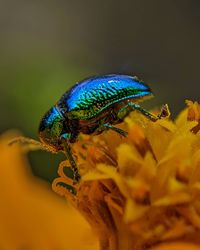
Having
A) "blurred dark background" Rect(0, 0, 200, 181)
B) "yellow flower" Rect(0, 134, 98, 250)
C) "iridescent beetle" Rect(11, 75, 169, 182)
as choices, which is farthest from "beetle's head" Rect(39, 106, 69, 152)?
"blurred dark background" Rect(0, 0, 200, 181)

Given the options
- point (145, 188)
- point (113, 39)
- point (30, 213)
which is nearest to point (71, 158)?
point (145, 188)

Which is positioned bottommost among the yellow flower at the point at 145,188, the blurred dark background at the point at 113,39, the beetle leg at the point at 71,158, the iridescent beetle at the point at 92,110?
the blurred dark background at the point at 113,39

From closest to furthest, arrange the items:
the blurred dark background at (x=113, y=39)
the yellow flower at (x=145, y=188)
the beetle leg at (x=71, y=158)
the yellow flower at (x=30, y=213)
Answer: the yellow flower at (x=145, y=188) < the beetle leg at (x=71, y=158) < the yellow flower at (x=30, y=213) < the blurred dark background at (x=113, y=39)

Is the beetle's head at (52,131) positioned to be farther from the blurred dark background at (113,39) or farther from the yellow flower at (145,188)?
the blurred dark background at (113,39)

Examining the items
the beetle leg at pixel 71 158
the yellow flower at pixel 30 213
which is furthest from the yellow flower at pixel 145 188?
the yellow flower at pixel 30 213

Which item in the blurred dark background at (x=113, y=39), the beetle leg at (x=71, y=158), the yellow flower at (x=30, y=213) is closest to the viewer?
the beetle leg at (x=71, y=158)

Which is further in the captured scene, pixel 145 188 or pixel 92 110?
pixel 92 110

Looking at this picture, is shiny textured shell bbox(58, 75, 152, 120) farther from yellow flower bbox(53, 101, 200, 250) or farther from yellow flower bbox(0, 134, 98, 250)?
yellow flower bbox(0, 134, 98, 250)

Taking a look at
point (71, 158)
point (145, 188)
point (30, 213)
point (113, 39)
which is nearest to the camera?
point (145, 188)

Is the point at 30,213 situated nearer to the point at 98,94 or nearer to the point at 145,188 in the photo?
the point at 98,94
